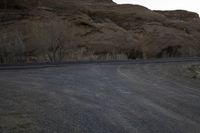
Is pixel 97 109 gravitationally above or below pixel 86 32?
above

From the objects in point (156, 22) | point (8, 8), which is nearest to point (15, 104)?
point (8, 8)

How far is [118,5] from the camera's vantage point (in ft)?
192

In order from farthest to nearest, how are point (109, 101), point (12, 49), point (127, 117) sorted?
point (12, 49) < point (109, 101) < point (127, 117)

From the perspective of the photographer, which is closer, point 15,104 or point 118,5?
point 15,104

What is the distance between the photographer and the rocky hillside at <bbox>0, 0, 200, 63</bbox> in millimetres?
36219

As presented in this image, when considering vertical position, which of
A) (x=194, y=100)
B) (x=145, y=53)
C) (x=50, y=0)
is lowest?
(x=145, y=53)

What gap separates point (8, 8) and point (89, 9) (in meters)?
12.1

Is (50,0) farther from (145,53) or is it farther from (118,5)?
(145,53)

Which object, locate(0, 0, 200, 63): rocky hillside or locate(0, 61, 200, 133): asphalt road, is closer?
locate(0, 61, 200, 133): asphalt road

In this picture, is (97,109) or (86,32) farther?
(86,32)

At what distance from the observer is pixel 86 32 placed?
45.1m

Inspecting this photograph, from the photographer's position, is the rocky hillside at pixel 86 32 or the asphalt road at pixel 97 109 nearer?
the asphalt road at pixel 97 109

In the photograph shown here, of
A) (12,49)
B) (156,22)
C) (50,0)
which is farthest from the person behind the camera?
(156,22)

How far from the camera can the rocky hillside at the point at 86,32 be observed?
36.2 metres
